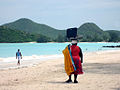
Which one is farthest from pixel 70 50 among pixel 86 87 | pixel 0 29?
pixel 0 29

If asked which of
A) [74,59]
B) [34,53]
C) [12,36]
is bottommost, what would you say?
[34,53]

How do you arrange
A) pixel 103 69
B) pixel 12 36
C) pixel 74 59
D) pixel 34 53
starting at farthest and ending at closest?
pixel 12 36 → pixel 34 53 → pixel 103 69 → pixel 74 59

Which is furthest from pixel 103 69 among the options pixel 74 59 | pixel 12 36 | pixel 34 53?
pixel 12 36

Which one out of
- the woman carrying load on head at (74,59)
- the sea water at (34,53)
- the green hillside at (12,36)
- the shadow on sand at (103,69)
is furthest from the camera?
the green hillside at (12,36)

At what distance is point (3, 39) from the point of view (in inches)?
6988

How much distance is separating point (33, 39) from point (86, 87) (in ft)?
616

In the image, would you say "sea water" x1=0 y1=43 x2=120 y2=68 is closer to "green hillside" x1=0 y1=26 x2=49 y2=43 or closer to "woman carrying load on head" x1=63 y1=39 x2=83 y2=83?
"woman carrying load on head" x1=63 y1=39 x2=83 y2=83

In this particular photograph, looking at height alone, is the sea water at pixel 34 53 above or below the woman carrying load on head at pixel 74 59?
below

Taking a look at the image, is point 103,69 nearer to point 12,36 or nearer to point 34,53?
point 34,53

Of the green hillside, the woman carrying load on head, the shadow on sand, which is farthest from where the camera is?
the green hillside

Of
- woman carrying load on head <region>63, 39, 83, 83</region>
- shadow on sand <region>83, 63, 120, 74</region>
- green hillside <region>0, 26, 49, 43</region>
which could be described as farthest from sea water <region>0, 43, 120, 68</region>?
green hillside <region>0, 26, 49, 43</region>

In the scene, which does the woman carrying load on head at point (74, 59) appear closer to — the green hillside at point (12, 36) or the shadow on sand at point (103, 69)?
the shadow on sand at point (103, 69)

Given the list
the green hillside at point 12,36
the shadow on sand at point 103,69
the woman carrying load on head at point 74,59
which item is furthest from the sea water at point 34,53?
the green hillside at point 12,36

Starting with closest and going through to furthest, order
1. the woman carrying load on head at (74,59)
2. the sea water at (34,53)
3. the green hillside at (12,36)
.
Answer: the woman carrying load on head at (74,59), the sea water at (34,53), the green hillside at (12,36)
